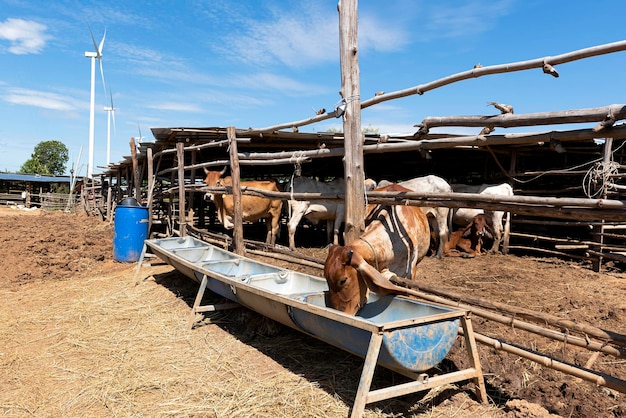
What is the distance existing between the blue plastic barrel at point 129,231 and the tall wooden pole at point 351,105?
566 centimetres

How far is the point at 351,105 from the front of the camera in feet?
13.9

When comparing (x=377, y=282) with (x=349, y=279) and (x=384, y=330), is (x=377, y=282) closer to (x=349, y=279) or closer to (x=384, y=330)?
(x=349, y=279)

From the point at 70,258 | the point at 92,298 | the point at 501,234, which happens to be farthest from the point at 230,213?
the point at 501,234

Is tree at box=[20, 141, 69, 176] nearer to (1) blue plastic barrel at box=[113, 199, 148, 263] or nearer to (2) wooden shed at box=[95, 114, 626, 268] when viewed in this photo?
(2) wooden shed at box=[95, 114, 626, 268]

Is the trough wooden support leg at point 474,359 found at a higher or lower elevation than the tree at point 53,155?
lower

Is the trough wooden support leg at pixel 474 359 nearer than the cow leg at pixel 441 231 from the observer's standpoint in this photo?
Yes

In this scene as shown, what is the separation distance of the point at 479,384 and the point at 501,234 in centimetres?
798

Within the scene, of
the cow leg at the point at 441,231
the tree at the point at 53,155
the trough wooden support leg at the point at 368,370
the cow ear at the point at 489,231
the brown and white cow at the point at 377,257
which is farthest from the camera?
the tree at the point at 53,155

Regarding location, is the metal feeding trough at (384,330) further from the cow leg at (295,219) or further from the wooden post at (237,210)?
the cow leg at (295,219)

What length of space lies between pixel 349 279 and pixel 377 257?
2.50ft

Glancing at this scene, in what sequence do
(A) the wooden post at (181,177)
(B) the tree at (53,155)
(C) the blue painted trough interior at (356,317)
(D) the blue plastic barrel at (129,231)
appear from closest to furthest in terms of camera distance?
(C) the blue painted trough interior at (356,317)
(A) the wooden post at (181,177)
(D) the blue plastic barrel at (129,231)
(B) the tree at (53,155)

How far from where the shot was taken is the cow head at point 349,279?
339 centimetres

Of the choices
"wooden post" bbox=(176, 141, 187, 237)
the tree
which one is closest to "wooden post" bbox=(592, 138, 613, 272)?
"wooden post" bbox=(176, 141, 187, 237)

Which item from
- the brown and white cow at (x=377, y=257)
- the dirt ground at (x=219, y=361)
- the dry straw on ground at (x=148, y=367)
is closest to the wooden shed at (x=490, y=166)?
the brown and white cow at (x=377, y=257)
